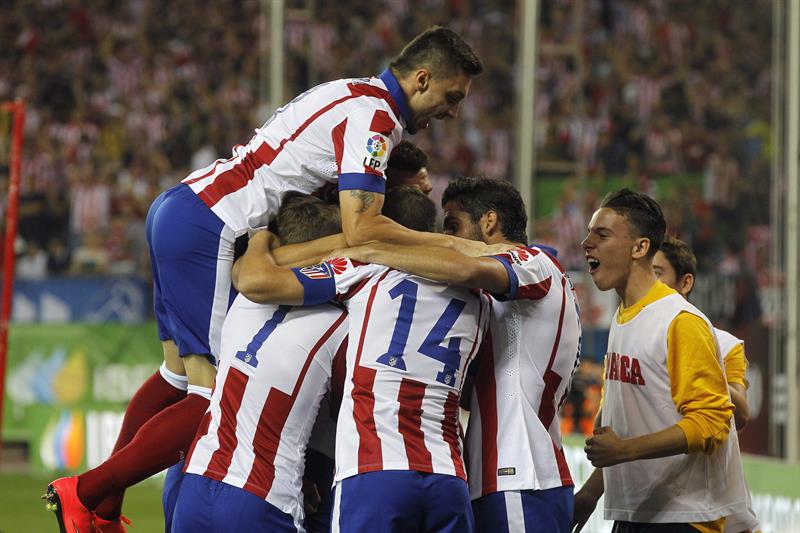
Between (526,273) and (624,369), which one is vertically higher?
(526,273)

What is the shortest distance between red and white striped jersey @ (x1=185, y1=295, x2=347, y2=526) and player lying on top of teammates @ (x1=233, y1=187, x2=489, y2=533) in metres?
0.11

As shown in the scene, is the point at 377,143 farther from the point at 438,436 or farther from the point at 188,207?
the point at 438,436

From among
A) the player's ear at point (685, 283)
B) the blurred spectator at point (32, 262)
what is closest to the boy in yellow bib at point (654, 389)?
the player's ear at point (685, 283)

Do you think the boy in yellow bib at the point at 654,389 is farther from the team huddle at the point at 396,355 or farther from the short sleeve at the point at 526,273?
the short sleeve at the point at 526,273

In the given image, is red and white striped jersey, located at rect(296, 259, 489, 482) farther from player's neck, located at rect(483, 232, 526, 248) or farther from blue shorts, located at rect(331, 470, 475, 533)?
player's neck, located at rect(483, 232, 526, 248)

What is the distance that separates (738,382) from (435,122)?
1313 centimetres

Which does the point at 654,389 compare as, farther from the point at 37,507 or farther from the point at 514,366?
the point at 37,507

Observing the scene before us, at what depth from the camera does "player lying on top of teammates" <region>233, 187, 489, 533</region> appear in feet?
12.3

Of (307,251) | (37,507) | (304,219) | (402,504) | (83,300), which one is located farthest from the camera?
(83,300)

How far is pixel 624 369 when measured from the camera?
4422mm

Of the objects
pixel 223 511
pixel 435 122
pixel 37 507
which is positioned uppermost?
pixel 435 122

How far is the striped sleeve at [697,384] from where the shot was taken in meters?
4.11

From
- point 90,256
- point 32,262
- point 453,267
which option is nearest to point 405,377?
point 453,267

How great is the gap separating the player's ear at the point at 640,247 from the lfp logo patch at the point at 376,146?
0.93 meters
